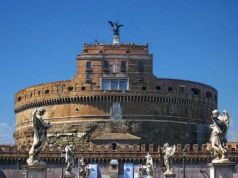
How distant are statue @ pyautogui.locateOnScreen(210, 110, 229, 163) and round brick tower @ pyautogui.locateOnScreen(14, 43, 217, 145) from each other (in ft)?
197

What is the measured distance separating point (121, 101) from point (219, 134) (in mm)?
62790

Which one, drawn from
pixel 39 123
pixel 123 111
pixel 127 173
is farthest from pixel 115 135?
pixel 39 123

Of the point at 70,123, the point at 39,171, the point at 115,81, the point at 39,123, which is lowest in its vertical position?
the point at 39,171

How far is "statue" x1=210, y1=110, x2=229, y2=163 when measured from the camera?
1722 centimetres

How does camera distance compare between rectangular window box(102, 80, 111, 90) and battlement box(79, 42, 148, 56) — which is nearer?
rectangular window box(102, 80, 111, 90)

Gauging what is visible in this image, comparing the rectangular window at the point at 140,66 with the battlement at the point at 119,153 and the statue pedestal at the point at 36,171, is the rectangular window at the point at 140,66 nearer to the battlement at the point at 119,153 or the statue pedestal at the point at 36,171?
the battlement at the point at 119,153

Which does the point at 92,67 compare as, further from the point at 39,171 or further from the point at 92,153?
the point at 39,171

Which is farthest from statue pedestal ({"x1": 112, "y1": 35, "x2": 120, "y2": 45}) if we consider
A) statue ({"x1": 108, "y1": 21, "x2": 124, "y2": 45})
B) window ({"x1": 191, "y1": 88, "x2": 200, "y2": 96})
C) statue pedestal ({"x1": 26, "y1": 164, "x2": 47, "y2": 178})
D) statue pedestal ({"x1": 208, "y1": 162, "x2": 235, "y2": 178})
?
statue pedestal ({"x1": 208, "y1": 162, "x2": 235, "y2": 178})

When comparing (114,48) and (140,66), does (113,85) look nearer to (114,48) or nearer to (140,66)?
(140,66)

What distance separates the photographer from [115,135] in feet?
252

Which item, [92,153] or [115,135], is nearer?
[92,153]

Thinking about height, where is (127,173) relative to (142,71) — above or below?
below

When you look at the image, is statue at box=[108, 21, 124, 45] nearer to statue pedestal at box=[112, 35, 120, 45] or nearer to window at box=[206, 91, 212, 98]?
statue pedestal at box=[112, 35, 120, 45]

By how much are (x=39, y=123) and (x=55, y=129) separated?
2549 inches
